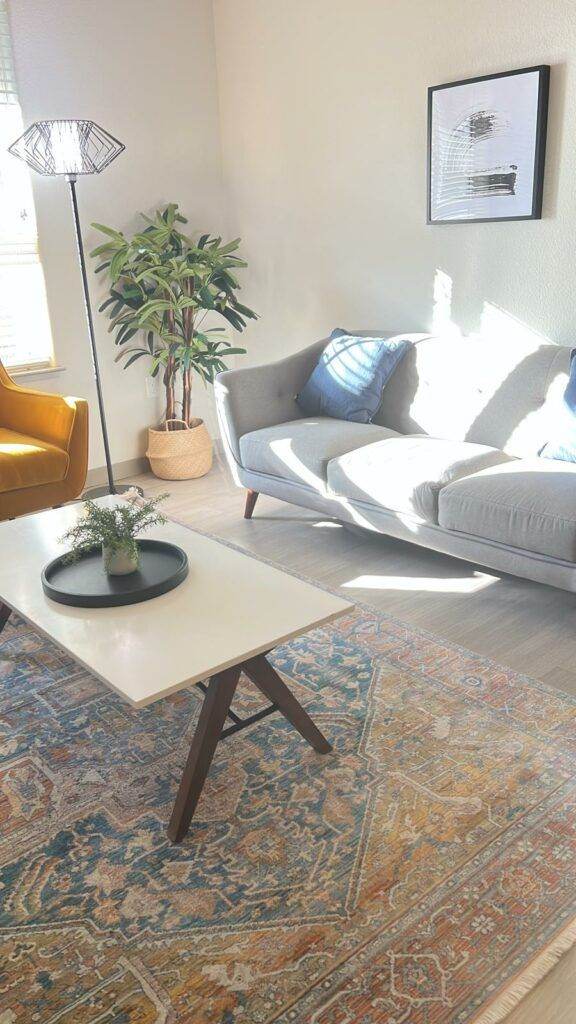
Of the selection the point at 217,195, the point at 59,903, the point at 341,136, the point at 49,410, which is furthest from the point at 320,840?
the point at 217,195

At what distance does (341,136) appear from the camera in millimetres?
4133

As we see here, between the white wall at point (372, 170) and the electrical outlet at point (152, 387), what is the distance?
2.10 feet

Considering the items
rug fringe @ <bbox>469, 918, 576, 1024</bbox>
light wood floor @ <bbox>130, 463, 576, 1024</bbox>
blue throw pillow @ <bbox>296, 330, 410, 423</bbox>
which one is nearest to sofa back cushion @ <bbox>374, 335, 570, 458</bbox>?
blue throw pillow @ <bbox>296, 330, 410, 423</bbox>

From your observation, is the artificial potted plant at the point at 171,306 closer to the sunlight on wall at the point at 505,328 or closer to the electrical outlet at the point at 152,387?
the electrical outlet at the point at 152,387

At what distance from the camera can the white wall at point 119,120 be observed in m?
4.09

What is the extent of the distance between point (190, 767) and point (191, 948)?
409 millimetres

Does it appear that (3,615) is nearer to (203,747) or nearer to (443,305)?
(203,747)

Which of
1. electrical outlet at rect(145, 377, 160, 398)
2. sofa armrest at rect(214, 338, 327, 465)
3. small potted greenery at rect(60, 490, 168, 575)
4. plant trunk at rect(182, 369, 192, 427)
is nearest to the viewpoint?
small potted greenery at rect(60, 490, 168, 575)

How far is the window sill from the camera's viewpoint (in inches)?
167

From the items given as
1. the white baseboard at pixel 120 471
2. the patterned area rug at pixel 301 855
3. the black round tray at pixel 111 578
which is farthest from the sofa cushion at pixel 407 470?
the white baseboard at pixel 120 471

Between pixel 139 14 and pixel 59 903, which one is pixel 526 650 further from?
pixel 139 14

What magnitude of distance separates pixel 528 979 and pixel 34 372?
369 cm

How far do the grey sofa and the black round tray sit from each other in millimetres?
1066

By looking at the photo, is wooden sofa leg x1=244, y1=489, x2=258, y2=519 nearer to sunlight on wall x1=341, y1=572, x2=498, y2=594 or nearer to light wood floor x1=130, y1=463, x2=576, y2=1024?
light wood floor x1=130, y1=463, x2=576, y2=1024
